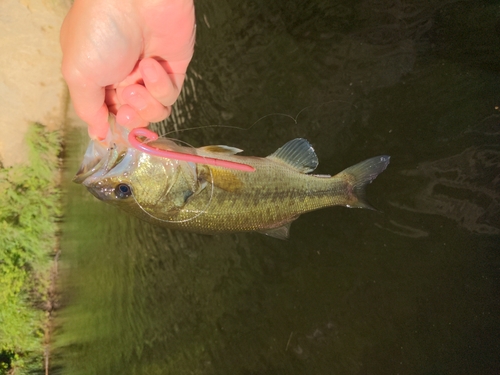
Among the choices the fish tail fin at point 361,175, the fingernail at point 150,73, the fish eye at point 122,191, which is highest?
the fingernail at point 150,73

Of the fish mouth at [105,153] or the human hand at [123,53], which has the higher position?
the human hand at [123,53]

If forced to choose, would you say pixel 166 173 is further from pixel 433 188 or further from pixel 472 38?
pixel 472 38

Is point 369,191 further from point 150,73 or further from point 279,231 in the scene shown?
point 150,73

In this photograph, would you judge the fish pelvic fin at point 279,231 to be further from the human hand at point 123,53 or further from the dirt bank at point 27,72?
the dirt bank at point 27,72

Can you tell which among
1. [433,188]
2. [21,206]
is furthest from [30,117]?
[433,188]

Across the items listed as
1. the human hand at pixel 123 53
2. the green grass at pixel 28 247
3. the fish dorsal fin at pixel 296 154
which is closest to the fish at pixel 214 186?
the fish dorsal fin at pixel 296 154
